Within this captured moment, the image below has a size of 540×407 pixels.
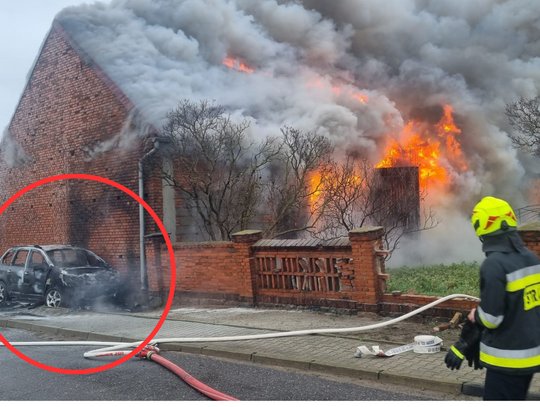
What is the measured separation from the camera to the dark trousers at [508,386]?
3.10 m

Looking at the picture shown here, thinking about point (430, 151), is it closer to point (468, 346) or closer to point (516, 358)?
point (468, 346)

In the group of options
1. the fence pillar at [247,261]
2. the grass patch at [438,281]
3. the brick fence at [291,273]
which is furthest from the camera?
the fence pillar at [247,261]

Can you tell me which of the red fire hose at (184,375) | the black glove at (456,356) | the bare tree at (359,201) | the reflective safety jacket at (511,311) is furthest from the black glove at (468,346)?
the bare tree at (359,201)

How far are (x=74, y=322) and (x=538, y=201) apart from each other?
2102cm

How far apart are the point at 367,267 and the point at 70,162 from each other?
1030 centimetres

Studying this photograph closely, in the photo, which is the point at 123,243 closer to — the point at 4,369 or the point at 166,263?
the point at 166,263

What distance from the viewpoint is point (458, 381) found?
497 centimetres

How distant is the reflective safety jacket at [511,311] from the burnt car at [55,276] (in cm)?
968

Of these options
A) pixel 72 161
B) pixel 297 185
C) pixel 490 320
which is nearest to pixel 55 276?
pixel 72 161

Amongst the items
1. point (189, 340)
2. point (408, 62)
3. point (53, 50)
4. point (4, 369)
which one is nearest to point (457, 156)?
point (408, 62)

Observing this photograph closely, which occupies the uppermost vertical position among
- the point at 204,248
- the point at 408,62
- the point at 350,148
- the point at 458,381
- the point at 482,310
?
the point at 408,62

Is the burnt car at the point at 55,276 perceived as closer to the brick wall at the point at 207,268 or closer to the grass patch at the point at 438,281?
the brick wall at the point at 207,268

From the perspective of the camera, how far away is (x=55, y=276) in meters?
11.4

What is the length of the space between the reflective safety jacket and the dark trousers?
0.05 meters
